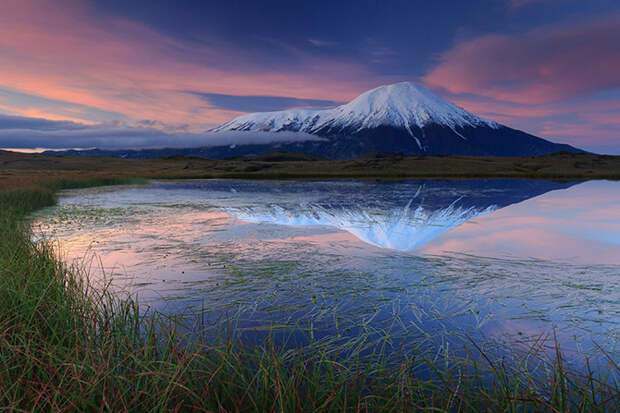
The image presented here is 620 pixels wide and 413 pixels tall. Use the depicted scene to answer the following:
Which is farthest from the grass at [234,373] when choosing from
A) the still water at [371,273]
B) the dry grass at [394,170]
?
the dry grass at [394,170]

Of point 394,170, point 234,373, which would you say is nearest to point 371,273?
point 234,373

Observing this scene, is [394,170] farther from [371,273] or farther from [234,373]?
[234,373]

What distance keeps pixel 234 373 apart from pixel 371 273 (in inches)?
269

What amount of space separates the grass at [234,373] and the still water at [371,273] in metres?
0.60

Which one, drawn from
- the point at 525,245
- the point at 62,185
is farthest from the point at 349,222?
the point at 62,185

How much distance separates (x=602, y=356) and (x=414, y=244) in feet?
30.4

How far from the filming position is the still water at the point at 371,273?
710cm

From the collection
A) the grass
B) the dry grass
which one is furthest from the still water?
the dry grass

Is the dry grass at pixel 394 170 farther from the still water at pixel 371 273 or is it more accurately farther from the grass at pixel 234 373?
the grass at pixel 234 373

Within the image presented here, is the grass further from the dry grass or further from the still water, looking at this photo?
the dry grass

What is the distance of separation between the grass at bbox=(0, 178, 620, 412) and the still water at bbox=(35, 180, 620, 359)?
599 millimetres

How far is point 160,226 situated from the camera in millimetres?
19297

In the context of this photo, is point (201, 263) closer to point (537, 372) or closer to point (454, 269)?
point (454, 269)

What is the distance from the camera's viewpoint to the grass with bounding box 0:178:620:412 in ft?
13.0
